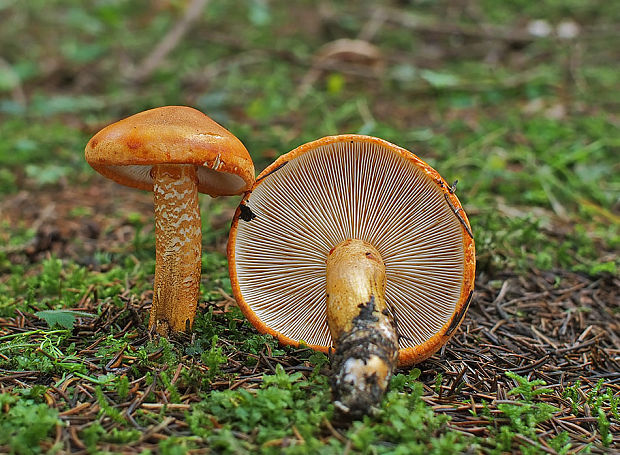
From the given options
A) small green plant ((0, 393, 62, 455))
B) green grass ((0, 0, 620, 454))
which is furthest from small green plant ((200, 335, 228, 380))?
small green plant ((0, 393, 62, 455))

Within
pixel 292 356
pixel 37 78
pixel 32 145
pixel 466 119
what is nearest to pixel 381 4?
pixel 466 119

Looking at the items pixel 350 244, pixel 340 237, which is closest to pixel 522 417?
pixel 350 244

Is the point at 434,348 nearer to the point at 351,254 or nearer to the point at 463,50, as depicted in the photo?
the point at 351,254

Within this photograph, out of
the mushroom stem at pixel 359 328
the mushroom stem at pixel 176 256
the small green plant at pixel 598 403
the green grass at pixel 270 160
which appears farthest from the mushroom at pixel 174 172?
the small green plant at pixel 598 403

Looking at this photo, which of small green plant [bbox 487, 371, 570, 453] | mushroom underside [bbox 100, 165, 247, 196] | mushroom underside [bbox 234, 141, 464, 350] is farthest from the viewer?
mushroom underside [bbox 100, 165, 247, 196]

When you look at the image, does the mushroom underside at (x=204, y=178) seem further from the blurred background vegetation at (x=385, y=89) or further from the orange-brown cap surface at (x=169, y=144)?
the blurred background vegetation at (x=385, y=89)

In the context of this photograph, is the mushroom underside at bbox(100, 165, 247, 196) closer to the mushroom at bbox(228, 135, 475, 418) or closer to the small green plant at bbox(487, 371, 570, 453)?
the mushroom at bbox(228, 135, 475, 418)

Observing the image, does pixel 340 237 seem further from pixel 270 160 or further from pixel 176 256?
pixel 270 160
